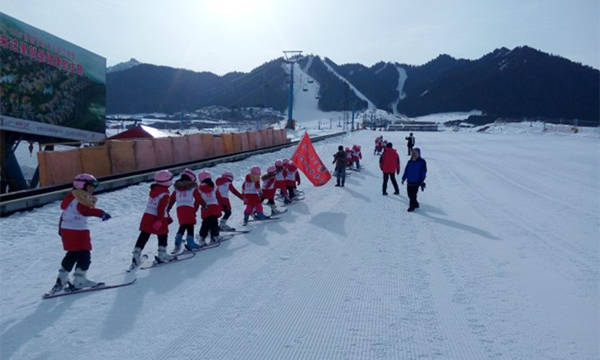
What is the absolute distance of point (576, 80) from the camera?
150m

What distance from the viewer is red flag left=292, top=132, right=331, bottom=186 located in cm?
1388

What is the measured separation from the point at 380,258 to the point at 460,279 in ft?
4.65

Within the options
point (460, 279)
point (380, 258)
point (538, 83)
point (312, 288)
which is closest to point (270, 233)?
point (380, 258)

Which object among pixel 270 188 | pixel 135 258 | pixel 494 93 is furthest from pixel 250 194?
pixel 494 93

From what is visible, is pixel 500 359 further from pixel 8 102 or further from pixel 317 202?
pixel 8 102

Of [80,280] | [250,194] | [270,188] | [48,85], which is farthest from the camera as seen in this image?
[48,85]

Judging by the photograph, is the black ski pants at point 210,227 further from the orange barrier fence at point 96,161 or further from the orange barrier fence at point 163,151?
the orange barrier fence at point 163,151

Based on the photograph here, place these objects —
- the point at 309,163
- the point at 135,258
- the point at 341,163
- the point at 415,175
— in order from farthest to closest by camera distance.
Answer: the point at 341,163
the point at 309,163
the point at 415,175
the point at 135,258

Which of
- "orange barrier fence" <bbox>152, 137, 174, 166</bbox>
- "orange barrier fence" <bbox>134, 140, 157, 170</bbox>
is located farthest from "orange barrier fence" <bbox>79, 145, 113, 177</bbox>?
"orange barrier fence" <bbox>152, 137, 174, 166</bbox>

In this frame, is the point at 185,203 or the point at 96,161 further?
the point at 96,161

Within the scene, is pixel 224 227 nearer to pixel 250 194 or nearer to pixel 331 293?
pixel 250 194

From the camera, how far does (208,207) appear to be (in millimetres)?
7688

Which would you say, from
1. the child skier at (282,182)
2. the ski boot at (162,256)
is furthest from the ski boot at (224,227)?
the child skier at (282,182)

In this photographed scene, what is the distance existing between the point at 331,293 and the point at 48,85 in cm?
1932
